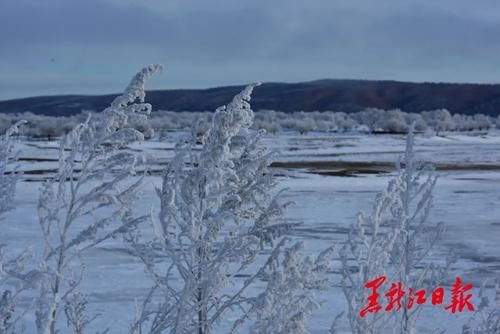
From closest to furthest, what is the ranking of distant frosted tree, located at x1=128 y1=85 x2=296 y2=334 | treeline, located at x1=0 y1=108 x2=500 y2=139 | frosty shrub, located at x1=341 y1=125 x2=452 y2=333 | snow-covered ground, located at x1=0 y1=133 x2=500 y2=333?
distant frosted tree, located at x1=128 y1=85 x2=296 y2=334, frosty shrub, located at x1=341 y1=125 x2=452 y2=333, snow-covered ground, located at x1=0 y1=133 x2=500 y2=333, treeline, located at x1=0 y1=108 x2=500 y2=139

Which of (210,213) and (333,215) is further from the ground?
(210,213)

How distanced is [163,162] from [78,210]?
25.7 metres

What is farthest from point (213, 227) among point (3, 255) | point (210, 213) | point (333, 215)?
point (333, 215)

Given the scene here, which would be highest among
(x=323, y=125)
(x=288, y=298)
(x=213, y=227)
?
(x=213, y=227)

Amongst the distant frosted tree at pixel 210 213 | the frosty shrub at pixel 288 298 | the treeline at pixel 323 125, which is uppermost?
the distant frosted tree at pixel 210 213

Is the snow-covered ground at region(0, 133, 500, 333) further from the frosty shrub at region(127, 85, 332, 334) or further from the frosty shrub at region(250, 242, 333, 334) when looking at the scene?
the frosty shrub at region(250, 242, 333, 334)

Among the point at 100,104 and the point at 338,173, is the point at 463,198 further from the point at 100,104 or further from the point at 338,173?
the point at 100,104

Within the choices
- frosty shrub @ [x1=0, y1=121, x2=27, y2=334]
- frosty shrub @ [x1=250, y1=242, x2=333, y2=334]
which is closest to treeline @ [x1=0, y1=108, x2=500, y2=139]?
frosty shrub @ [x1=0, y1=121, x2=27, y2=334]

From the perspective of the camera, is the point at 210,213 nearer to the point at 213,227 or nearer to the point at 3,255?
the point at 213,227

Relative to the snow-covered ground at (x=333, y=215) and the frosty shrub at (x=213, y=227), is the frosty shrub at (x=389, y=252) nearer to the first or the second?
the frosty shrub at (x=213, y=227)

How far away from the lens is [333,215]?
15.5 m

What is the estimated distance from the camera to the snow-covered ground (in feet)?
28.1

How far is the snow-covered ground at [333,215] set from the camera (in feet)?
28.1

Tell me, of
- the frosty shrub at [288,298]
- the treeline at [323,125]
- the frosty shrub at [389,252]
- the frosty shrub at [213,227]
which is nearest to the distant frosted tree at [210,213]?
the frosty shrub at [213,227]
